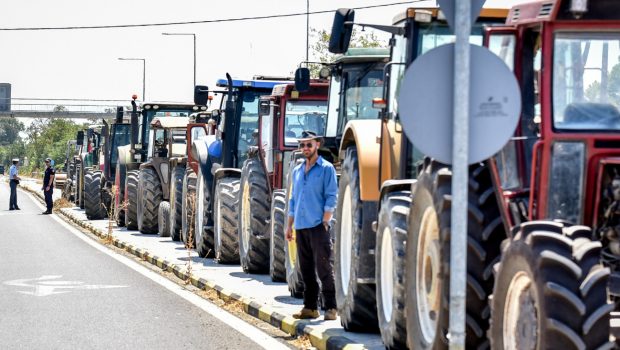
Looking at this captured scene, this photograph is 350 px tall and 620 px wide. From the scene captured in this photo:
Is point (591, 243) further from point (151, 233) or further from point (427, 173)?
point (151, 233)

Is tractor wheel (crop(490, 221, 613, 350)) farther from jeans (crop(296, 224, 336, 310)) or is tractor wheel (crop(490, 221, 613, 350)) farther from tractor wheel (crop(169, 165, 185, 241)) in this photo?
tractor wheel (crop(169, 165, 185, 241))

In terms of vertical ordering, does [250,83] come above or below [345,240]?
above

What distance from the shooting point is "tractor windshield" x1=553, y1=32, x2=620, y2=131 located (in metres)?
8.23

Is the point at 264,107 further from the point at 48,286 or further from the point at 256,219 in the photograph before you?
the point at 48,286

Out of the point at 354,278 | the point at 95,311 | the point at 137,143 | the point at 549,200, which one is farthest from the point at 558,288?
the point at 137,143

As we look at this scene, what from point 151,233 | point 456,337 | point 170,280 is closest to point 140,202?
point 151,233

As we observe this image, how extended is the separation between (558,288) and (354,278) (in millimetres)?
5145

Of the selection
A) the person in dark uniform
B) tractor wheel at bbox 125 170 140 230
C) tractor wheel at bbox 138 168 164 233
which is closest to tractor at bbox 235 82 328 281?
tractor wheel at bbox 138 168 164 233

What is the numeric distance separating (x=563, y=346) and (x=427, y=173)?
2.71 meters

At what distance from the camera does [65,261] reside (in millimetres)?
23078

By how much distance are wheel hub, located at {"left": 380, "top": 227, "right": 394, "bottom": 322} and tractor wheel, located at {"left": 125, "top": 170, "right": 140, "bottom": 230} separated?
20975 millimetres

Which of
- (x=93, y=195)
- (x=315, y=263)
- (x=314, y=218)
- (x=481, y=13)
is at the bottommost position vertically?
(x=93, y=195)

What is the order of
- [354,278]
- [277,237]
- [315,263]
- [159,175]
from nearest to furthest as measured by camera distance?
[354,278]
[315,263]
[277,237]
[159,175]

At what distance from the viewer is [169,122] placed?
31.2 metres
